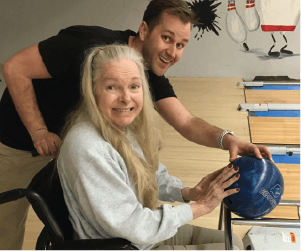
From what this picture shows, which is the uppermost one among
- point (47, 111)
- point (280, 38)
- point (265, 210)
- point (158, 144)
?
point (280, 38)

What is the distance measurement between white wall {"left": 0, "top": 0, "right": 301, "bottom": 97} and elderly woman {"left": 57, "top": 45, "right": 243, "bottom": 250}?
3.07 m

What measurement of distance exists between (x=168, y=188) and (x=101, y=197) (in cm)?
50

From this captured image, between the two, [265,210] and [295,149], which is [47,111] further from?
[295,149]

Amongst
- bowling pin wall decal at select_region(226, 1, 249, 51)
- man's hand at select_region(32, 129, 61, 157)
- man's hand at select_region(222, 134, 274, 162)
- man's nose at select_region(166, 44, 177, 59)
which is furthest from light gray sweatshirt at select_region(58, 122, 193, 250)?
bowling pin wall decal at select_region(226, 1, 249, 51)

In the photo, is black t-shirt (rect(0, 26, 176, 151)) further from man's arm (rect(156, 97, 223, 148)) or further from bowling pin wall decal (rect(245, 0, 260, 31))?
bowling pin wall decal (rect(245, 0, 260, 31))

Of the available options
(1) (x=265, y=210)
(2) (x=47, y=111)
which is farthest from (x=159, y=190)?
(2) (x=47, y=111)

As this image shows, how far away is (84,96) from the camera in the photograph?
3.86ft

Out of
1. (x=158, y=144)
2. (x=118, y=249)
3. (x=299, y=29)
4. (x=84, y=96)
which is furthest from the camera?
(x=299, y=29)

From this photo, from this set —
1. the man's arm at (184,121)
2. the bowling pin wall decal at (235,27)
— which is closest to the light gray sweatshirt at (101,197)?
the man's arm at (184,121)

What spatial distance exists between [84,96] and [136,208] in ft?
1.45

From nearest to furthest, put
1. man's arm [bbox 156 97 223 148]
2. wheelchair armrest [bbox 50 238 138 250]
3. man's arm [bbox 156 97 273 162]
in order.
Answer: wheelchair armrest [bbox 50 238 138 250]
man's arm [bbox 156 97 273 162]
man's arm [bbox 156 97 223 148]

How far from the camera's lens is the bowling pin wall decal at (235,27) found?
4058 millimetres

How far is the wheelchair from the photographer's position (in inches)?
40.1

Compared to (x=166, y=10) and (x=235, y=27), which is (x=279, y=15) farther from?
(x=166, y=10)
